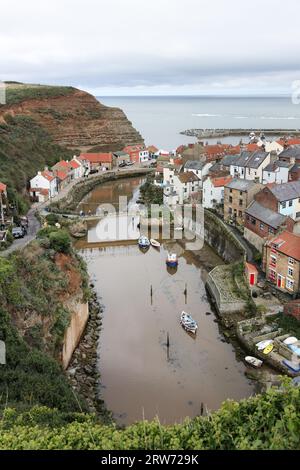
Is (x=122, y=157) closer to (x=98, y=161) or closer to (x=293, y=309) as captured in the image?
(x=98, y=161)

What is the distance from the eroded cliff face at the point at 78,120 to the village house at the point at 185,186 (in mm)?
32147

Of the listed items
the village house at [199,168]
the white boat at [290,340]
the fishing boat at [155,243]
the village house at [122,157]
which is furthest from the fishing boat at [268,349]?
the village house at [122,157]

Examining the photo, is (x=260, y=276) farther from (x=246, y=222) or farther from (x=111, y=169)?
(x=111, y=169)

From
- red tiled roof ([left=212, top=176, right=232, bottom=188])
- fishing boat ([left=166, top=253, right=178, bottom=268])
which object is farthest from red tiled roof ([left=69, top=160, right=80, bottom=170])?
fishing boat ([left=166, top=253, right=178, bottom=268])

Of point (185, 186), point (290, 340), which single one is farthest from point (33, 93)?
point (290, 340)

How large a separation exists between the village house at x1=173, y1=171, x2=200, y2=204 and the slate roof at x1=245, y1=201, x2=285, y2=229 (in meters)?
13.6

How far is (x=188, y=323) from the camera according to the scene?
923 inches

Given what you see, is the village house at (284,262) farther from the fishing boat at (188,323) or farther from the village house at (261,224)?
the fishing boat at (188,323)

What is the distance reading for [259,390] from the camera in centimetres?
1880

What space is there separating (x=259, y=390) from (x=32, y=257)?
1257cm

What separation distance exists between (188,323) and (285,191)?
1427 centimetres

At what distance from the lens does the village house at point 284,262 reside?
24.0 m

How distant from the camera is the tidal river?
18.6 meters

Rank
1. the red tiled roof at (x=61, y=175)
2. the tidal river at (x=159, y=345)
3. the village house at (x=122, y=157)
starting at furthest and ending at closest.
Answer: the village house at (x=122, y=157), the red tiled roof at (x=61, y=175), the tidal river at (x=159, y=345)
